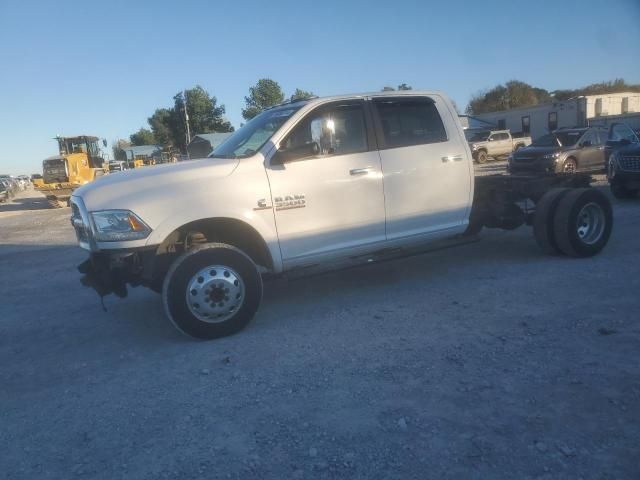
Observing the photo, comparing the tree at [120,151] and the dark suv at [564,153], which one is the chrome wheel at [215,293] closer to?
the dark suv at [564,153]

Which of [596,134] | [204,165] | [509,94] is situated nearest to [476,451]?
[204,165]

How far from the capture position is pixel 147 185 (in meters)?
4.24

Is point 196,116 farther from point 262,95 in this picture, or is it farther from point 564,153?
point 564,153

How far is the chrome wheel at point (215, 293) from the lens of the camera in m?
4.29

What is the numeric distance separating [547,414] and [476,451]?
1.89ft

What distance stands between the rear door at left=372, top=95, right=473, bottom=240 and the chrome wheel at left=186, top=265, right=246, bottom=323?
1742 millimetres

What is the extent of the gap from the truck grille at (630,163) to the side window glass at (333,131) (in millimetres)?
7951

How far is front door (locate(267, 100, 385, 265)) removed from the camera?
183 inches

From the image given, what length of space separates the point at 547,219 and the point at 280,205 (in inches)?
140

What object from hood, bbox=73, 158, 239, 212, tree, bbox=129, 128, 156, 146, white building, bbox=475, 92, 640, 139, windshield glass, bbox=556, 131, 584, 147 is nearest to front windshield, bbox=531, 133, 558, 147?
windshield glass, bbox=556, 131, 584, 147

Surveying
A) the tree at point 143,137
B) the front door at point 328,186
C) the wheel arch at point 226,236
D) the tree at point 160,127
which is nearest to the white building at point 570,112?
the front door at point 328,186

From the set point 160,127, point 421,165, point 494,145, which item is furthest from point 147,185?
point 160,127

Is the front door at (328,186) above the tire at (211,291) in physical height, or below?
above

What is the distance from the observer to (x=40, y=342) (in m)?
4.80
